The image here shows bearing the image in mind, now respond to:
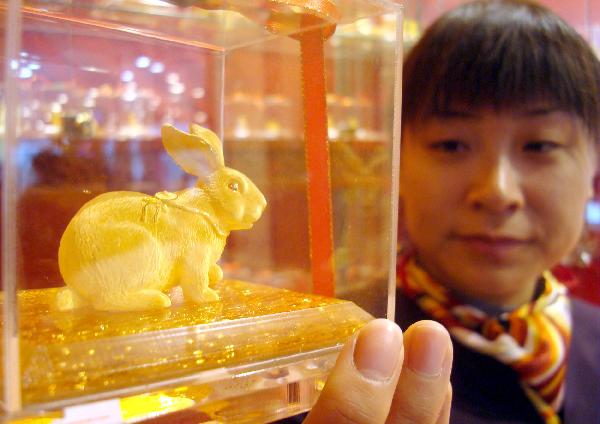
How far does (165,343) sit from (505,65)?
27.3 inches

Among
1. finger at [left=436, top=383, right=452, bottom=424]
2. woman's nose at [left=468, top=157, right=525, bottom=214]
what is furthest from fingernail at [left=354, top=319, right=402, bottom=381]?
woman's nose at [left=468, top=157, right=525, bottom=214]

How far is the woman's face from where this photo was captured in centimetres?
87

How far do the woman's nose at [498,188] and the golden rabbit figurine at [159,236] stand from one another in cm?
45

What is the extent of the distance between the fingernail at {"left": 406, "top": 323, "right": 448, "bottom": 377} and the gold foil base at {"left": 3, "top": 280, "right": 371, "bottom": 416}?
0.21ft

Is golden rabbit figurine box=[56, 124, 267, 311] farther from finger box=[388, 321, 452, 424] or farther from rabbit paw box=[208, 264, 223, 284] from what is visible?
finger box=[388, 321, 452, 424]

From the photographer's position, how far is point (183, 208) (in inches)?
19.3

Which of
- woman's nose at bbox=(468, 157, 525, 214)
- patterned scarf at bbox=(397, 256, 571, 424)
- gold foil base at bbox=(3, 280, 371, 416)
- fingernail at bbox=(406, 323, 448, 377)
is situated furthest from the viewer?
patterned scarf at bbox=(397, 256, 571, 424)

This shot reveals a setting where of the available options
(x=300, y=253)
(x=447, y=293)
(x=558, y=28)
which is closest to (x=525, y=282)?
(x=447, y=293)

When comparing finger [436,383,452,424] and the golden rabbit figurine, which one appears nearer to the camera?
the golden rabbit figurine

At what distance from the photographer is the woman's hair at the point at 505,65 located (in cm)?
86

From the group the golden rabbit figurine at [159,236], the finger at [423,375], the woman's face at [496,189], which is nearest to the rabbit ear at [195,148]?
the golden rabbit figurine at [159,236]

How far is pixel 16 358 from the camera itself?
359mm

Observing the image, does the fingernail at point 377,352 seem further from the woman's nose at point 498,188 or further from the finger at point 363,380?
the woman's nose at point 498,188

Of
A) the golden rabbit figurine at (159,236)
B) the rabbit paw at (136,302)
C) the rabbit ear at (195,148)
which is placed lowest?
the rabbit paw at (136,302)
